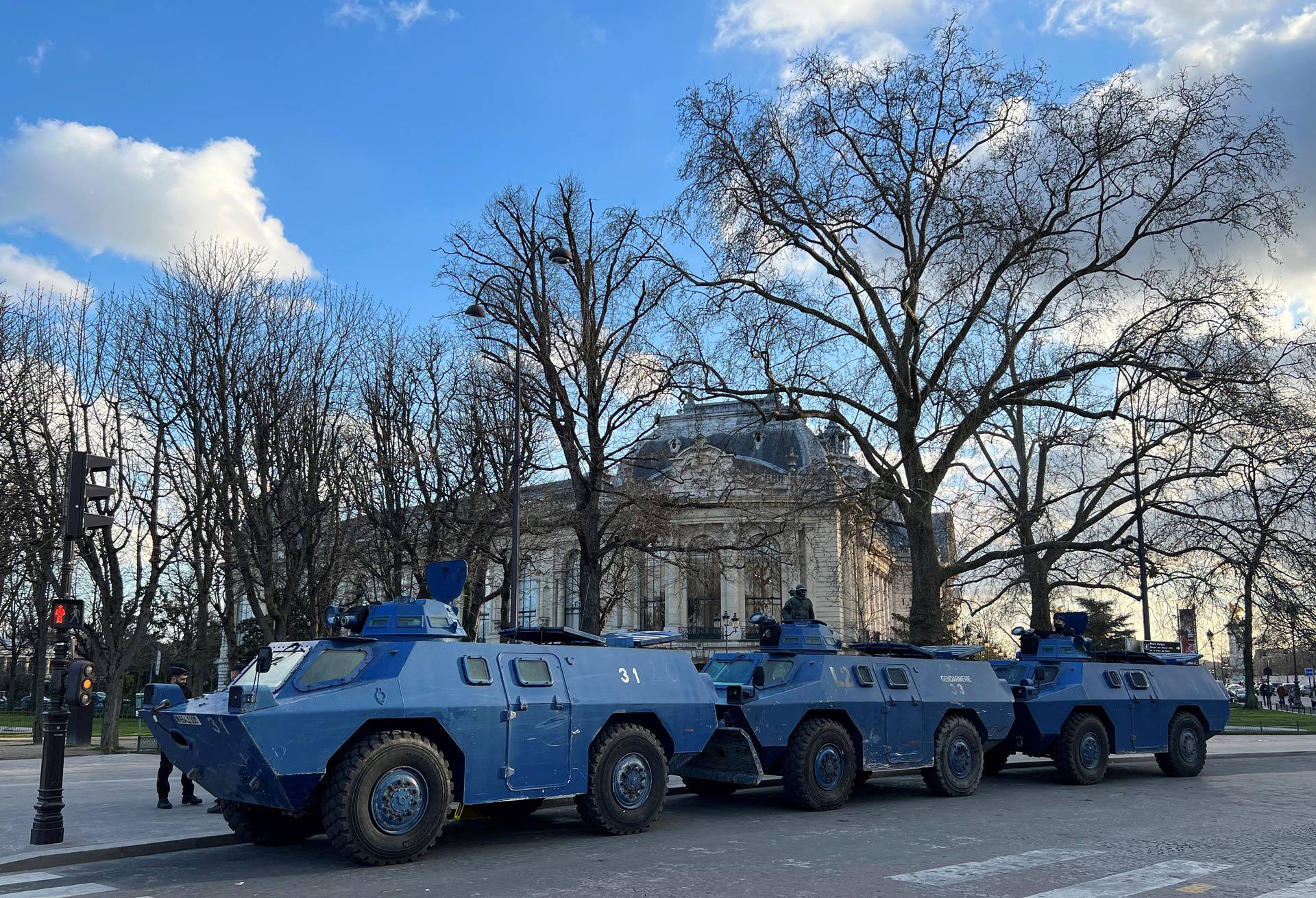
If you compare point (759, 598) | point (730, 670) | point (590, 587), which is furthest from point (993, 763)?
point (759, 598)

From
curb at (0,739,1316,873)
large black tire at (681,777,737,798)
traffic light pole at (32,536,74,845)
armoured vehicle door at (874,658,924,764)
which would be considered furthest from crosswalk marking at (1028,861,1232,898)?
traffic light pole at (32,536,74,845)

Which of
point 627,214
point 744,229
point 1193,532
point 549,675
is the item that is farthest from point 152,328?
point 1193,532

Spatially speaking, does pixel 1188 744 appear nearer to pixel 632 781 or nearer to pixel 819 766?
pixel 819 766

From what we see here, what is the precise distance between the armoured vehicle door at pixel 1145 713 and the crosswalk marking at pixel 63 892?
15341 mm

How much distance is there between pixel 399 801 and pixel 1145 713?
44.1ft

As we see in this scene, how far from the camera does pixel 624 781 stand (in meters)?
11.4

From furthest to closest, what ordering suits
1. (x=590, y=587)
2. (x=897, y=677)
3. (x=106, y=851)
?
(x=590, y=587), (x=897, y=677), (x=106, y=851)

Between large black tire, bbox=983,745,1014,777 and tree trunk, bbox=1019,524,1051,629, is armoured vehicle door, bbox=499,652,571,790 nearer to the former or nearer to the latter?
→ large black tire, bbox=983,745,1014,777

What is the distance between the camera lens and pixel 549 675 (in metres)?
11.1

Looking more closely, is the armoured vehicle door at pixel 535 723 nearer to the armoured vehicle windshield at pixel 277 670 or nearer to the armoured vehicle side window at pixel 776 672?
the armoured vehicle windshield at pixel 277 670

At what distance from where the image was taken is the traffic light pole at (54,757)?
34.0 ft

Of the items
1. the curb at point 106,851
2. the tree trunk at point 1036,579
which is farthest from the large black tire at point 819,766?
the tree trunk at point 1036,579

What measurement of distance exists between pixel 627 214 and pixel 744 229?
129 inches

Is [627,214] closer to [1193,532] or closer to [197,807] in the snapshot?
[1193,532]
